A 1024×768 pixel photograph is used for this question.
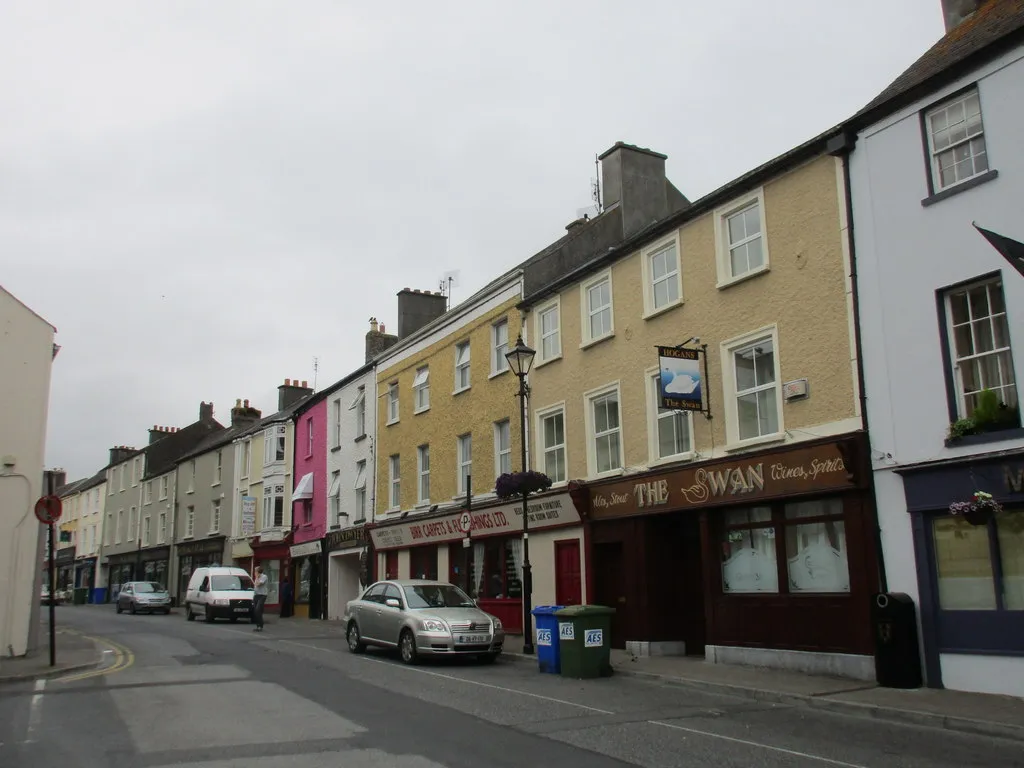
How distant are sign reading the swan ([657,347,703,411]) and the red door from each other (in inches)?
215

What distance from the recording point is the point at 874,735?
9.44m

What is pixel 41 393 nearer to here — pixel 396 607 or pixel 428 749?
pixel 396 607

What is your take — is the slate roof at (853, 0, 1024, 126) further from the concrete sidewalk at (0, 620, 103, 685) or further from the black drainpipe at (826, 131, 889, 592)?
the concrete sidewalk at (0, 620, 103, 685)

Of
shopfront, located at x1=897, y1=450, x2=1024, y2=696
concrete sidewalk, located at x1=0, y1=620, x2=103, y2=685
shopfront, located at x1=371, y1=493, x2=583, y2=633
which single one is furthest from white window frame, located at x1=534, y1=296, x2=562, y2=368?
concrete sidewalk, located at x1=0, y1=620, x2=103, y2=685

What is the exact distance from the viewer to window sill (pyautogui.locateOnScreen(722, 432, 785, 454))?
14953 millimetres

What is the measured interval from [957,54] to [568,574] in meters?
12.9

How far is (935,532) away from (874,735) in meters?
4.01

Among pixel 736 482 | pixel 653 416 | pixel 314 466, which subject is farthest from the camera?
pixel 314 466

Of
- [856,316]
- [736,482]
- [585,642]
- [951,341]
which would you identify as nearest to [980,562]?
[951,341]

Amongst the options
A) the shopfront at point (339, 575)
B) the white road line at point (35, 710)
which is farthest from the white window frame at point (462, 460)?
the white road line at point (35, 710)

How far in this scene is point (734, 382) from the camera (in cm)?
1617

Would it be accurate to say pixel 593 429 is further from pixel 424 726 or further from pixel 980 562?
pixel 424 726

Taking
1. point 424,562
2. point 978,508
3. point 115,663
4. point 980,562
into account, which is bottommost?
point 115,663

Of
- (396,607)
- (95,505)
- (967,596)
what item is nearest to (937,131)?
(967,596)
